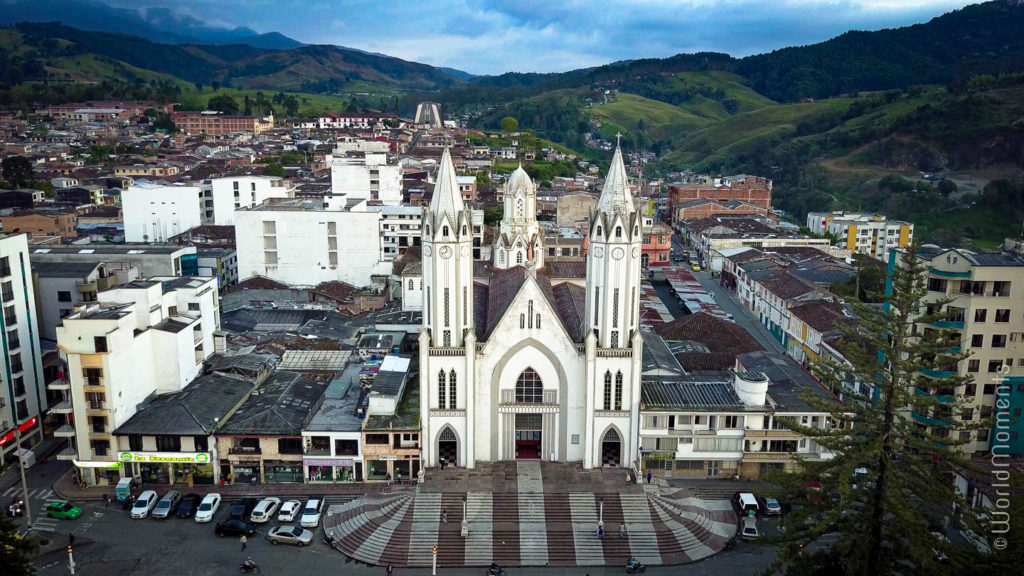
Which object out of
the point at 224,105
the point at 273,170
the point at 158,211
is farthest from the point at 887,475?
the point at 224,105

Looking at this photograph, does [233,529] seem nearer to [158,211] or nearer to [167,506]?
[167,506]

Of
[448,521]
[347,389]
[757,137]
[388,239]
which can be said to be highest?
[757,137]

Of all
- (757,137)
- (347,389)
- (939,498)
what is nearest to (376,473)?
(347,389)

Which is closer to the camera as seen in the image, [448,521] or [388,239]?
[448,521]

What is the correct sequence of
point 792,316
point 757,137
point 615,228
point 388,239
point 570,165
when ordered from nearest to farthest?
point 615,228
point 792,316
point 388,239
point 570,165
point 757,137

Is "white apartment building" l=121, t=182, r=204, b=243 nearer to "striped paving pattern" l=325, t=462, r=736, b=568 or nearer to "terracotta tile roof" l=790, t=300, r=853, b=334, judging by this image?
"striped paving pattern" l=325, t=462, r=736, b=568

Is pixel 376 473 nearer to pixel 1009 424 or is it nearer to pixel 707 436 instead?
pixel 707 436

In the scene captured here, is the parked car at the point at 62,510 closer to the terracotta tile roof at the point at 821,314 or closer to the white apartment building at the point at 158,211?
the terracotta tile roof at the point at 821,314
